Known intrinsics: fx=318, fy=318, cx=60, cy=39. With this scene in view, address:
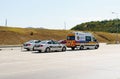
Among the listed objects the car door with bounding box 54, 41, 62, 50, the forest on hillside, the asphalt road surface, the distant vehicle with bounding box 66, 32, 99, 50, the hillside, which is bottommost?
the asphalt road surface

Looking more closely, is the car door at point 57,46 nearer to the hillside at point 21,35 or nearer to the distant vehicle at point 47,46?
the distant vehicle at point 47,46

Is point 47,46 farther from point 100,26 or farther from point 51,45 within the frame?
point 100,26

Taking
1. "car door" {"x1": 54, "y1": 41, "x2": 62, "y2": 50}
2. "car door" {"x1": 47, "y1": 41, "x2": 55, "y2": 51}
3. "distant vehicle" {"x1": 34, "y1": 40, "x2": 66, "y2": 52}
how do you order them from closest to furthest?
1. "distant vehicle" {"x1": 34, "y1": 40, "x2": 66, "y2": 52}
2. "car door" {"x1": 47, "y1": 41, "x2": 55, "y2": 51}
3. "car door" {"x1": 54, "y1": 41, "x2": 62, "y2": 50}

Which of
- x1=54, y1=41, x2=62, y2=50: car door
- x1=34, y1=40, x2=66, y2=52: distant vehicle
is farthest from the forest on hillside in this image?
x1=34, y1=40, x2=66, y2=52: distant vehicle

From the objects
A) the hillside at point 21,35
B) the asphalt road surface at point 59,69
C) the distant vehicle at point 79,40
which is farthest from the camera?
the hillside at point 21,35

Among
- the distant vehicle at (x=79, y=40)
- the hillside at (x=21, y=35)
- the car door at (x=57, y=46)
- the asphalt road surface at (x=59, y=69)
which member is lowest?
the asphalt road surface at (x=59, y=69)

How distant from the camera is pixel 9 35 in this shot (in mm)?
85125

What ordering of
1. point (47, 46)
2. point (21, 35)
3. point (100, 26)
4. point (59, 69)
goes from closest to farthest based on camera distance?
point (59, 69)
point (47, 46)
point (21, 35)
point (100, 26)

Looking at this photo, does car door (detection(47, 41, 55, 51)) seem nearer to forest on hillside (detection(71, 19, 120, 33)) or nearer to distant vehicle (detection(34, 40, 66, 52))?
distant vehicle (detection(34, 40, 66, 52))

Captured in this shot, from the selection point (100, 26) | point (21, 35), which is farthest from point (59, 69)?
point (100, 26)

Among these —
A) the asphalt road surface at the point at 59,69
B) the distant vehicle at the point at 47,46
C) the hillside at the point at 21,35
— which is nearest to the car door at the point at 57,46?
the distant vehicle at the point at 47,46

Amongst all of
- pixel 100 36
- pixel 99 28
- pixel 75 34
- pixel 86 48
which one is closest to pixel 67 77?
pixel 75 34

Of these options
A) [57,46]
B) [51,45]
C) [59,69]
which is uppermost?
[51,45]

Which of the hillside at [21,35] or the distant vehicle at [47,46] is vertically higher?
the hillside at [21,35]
